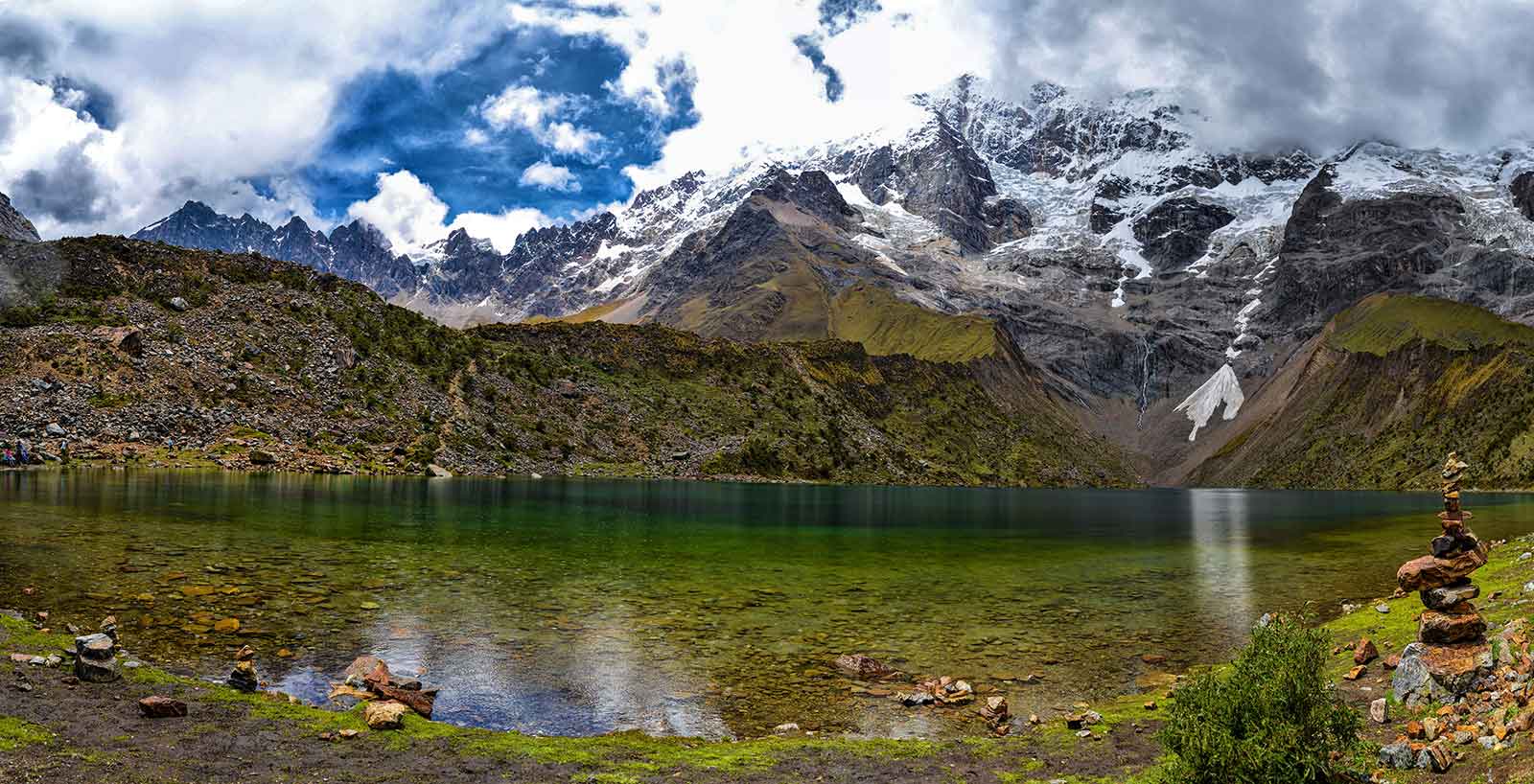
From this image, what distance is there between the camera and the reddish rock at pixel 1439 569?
24484mm

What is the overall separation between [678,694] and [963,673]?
10646 millimetres

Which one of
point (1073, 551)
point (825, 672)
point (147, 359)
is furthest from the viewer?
point (147, 359)

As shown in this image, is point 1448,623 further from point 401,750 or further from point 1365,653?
point 401,750

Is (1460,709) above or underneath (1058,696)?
above

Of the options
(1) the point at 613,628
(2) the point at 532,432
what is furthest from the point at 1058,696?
(2) the point at 532,432

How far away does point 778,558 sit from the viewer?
206 feet

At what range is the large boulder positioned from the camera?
21094mm

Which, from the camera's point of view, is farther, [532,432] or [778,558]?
[532,432]

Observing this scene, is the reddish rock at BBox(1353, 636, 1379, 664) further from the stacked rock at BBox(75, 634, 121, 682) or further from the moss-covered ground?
the stacked rock at BBox(75, 634, 121, 682)

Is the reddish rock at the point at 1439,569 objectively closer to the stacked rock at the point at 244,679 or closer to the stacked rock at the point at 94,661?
the stacked rock at the point at 244,679

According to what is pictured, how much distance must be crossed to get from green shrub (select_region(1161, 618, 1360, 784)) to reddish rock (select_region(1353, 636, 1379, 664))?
14.9 metres

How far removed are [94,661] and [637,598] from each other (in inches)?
959

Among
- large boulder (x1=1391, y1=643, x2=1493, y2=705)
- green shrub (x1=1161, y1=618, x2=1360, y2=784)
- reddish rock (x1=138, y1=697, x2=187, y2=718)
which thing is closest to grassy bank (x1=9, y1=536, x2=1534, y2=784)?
reddish rock (x1=138, y1=697, x2=187, y2=718)

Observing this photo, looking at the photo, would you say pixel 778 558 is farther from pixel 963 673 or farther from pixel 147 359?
pixel 147 359
